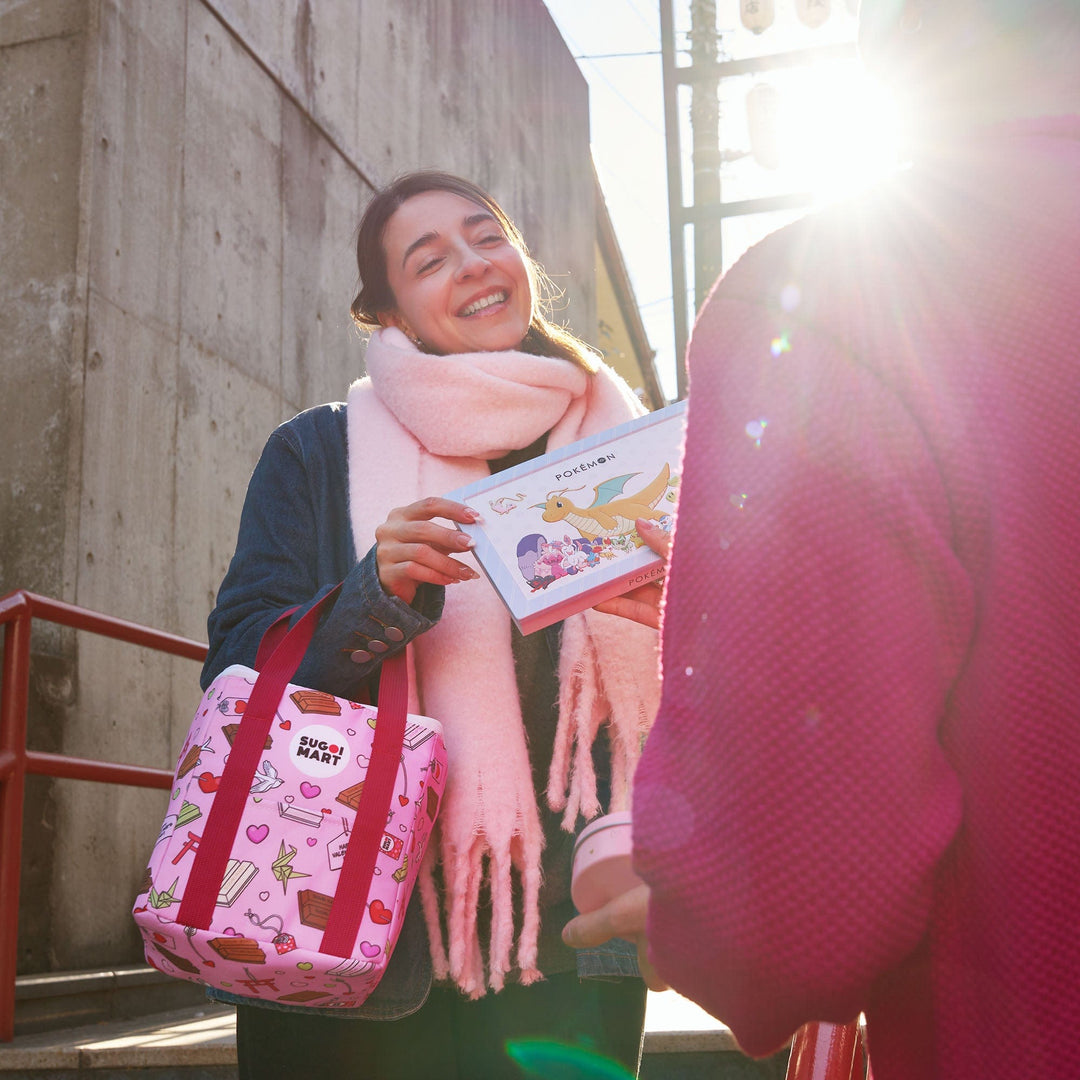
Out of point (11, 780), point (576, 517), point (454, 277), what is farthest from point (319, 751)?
point (11, 780)

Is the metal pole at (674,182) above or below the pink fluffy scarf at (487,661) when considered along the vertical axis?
above

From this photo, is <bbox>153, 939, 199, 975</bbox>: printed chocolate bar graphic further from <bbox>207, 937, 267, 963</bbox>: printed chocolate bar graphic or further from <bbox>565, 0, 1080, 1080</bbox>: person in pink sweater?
<bbox>565, 0, 1080, 1080</bbox>: person in pink sweater

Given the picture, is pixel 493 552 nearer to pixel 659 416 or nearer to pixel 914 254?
pixel 659 416

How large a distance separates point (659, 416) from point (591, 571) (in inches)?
11.9

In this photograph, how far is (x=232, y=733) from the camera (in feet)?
4.64

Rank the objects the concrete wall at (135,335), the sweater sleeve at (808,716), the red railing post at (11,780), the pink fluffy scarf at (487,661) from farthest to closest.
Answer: the concrete wall at (135,335) < the red railing post at (11,780) < the pink fluffy scarf at (487,661) < the sweater sleeve at (808,716)

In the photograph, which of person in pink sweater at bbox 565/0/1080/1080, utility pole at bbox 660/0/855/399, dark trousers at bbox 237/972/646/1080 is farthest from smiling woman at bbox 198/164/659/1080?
utility pole at bbox 660/0/855/399

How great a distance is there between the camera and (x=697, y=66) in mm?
10898

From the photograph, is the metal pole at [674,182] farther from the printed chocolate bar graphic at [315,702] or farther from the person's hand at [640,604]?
the printed chocolate bar graphic at [315,702]

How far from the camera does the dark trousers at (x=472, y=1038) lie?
1.46 meters

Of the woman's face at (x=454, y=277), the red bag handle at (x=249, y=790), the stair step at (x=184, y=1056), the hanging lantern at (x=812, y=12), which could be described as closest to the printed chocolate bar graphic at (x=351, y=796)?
the red bag handle at (x=249, y=790)

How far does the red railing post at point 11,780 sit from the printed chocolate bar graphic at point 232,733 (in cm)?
174

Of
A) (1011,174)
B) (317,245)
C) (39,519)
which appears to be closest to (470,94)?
(317,245)

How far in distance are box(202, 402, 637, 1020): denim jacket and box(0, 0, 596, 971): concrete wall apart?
2.54 m
